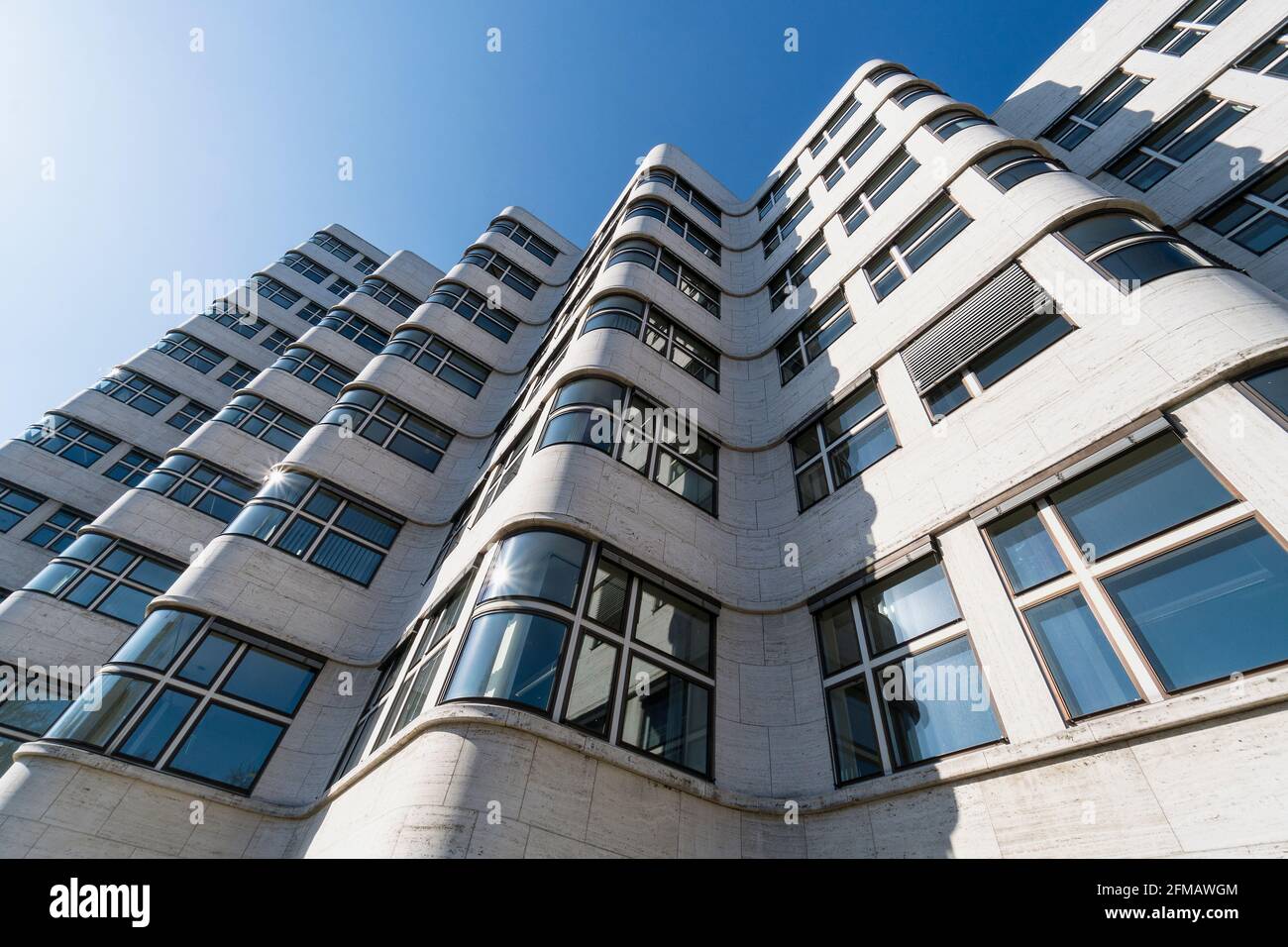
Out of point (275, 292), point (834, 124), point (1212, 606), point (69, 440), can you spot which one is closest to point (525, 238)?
point (275, 292)

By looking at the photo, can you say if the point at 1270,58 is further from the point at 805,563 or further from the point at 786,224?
the point at 805,563

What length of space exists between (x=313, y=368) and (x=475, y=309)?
623cm

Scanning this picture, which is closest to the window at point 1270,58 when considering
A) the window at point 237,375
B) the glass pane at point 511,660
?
the glass pane at point 511,660

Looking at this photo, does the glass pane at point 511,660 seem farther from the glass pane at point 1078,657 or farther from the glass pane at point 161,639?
the glass pane at point 161,639

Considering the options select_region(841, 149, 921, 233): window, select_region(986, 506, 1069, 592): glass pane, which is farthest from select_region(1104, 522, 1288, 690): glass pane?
select_region(841, 149, 921, 233): window

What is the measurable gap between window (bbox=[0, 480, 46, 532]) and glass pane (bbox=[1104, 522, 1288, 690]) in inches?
1115

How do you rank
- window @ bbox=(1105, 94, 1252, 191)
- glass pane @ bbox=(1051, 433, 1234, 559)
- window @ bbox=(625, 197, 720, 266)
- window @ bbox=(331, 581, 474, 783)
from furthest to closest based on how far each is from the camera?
window @ bbox=(625, 197, 720, 266)
window @ bbox=(1105, 94, 1252, 191)
window @ bbox=(331, 581, 474, 783)
glass pane @ bbox=(1051, 433, 1234, 559)

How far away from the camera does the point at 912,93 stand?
1933 centimetres

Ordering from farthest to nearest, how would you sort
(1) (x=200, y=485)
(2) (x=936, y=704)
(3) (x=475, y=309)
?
1. (3) (x=475, y=309)
2. (1) (x=200, y=485)
3. (2) (x=936, y=704)

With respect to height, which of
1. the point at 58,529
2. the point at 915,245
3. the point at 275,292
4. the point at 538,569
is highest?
the point at 275,292

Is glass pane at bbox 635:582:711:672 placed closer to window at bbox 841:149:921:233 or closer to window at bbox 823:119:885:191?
window at bbox 841:149:921:233

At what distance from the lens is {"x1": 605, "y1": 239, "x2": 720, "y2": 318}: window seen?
57.7ft

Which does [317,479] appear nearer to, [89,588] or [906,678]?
[89,588]
